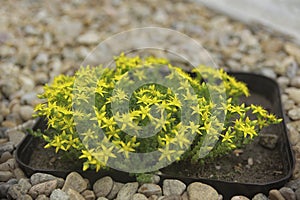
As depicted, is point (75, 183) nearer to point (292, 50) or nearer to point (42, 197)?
point (42, 197)

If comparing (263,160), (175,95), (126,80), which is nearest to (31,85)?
(126,80)

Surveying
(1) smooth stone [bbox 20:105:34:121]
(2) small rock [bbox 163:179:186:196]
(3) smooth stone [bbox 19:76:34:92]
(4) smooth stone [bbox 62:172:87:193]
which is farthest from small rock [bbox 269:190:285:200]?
(3) smooth stone [bbox 19:76:34:92]

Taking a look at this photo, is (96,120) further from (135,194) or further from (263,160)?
(263,160)

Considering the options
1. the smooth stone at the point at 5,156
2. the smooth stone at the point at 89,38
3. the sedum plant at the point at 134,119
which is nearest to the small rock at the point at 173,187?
the sedum plant at the point at 134,119

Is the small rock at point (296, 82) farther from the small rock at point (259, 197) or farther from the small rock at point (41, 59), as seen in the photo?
the small rock at point (41, 59)

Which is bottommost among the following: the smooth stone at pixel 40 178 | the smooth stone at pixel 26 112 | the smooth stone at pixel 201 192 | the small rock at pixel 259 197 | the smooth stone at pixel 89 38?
the small rock at pixel 259 197

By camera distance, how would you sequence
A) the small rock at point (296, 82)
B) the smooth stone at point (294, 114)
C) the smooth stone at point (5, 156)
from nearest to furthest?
the smooth stone at point (5, 156) → the smooth stone at point (294, 114) → the small rock at point (296, 82)
